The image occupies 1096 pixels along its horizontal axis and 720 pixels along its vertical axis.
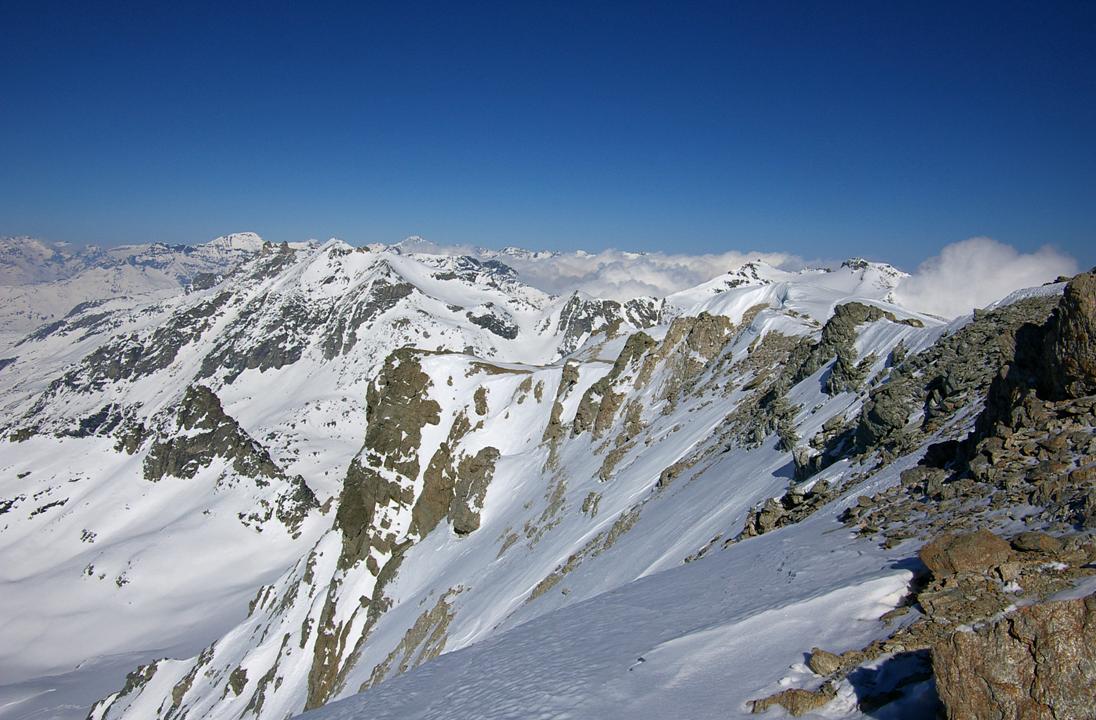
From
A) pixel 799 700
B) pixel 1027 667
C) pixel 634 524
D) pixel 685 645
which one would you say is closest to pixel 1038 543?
pixel 1027 667

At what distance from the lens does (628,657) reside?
30.6 ft

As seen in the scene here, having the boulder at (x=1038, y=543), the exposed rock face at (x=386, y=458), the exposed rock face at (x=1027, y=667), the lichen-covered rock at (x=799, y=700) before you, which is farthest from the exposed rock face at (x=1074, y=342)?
the exposed rock face at (x=386, y=458)

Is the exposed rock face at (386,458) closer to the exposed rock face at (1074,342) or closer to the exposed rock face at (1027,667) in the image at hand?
the exposed rock face at (1074,342)

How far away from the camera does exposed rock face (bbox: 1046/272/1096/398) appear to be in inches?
369

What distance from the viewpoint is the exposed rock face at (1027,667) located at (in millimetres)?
4812

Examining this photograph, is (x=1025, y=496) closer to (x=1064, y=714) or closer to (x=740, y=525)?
(x=1064, y=714)

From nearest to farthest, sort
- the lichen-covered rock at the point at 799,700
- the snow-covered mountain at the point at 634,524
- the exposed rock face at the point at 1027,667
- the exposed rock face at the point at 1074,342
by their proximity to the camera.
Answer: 1. the exposed rock face at the point at 1027,667
2. the lichen-covered rock at the point at 799,700
3. the snow-covered mountain at the point at 634,524
4. the exposed rock face at the point at 1074,342

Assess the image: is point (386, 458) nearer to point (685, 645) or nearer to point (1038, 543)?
point (685, 645)

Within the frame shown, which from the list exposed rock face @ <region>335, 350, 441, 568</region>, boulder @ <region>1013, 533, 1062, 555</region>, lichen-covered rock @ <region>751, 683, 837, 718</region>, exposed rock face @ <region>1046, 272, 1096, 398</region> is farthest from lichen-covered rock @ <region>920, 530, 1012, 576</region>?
exposed rock face @ <region>335, 350, 441, 568</region>

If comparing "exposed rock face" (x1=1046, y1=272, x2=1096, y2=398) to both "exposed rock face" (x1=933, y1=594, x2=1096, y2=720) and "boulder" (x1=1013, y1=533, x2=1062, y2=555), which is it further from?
"exposed rock face" (x1=933, y1=594, x2=1096, y2=720)

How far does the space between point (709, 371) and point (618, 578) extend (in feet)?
83.4

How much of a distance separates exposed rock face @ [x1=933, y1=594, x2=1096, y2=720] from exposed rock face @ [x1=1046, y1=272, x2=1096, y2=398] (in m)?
6.40

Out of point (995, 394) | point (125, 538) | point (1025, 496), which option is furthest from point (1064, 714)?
point (125, 538)

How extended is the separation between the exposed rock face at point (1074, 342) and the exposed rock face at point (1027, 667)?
640cm
